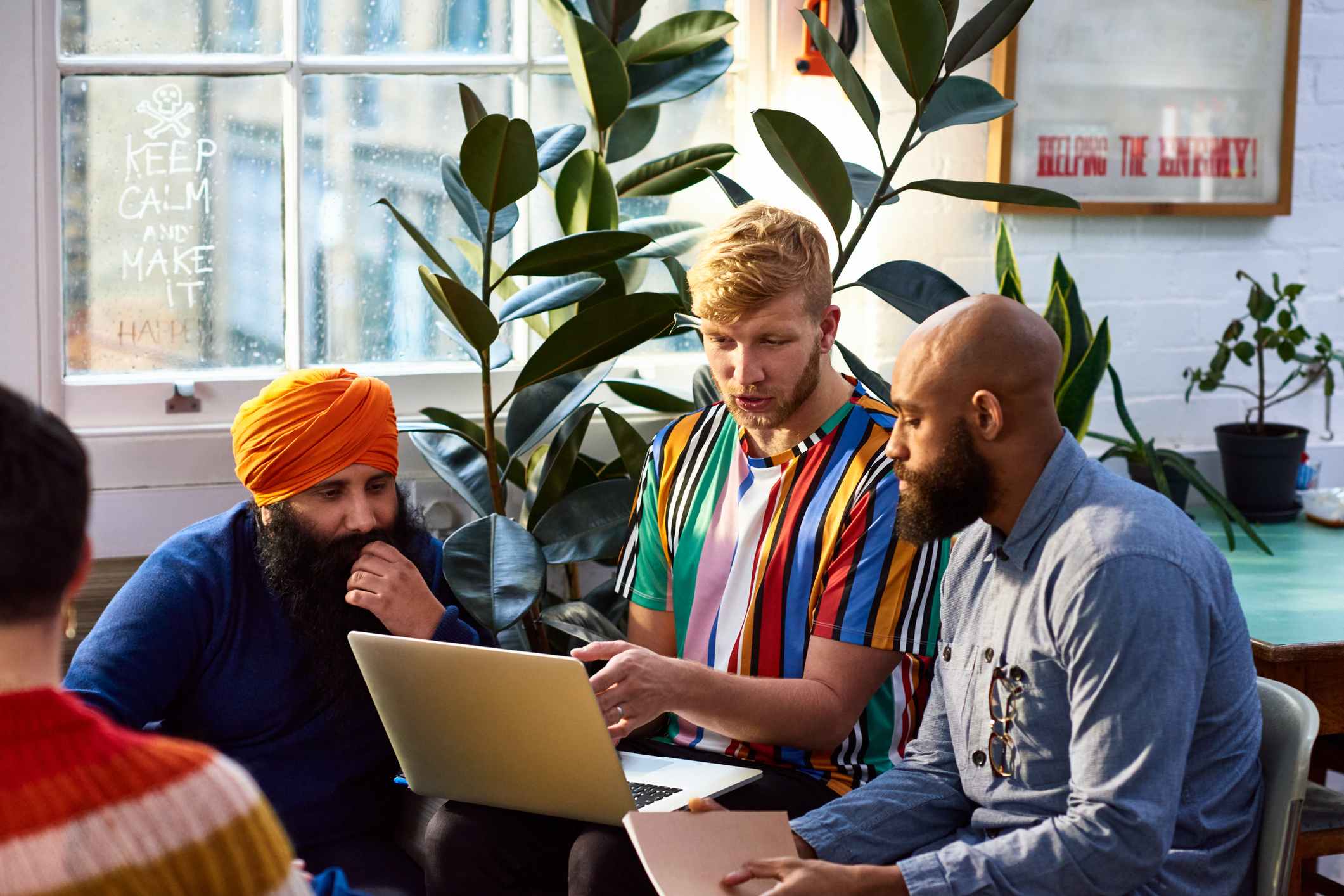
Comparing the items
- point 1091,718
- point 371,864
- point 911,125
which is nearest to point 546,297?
point 911,125

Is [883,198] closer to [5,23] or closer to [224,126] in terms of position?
[224,126]

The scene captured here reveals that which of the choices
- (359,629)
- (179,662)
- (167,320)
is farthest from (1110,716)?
(167,320)

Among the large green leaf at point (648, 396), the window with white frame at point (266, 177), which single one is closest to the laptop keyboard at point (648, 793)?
the large green leaf at point (648, 396)

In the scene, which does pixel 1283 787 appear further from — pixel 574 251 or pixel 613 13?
pixel 613 13

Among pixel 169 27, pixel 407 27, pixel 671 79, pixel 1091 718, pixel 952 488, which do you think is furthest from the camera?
pixel 407 27

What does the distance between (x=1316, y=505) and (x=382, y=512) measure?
2.04 metres

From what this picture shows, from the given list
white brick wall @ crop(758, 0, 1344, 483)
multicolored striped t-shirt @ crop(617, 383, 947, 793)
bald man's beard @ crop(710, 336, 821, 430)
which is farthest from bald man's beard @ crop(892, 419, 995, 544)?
white brick wall @ crop(758, 0, 1344, 483)

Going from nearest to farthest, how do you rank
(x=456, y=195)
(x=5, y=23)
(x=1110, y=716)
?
1. (x=1110, y=716)
2. (x=456, y=195)
3. (x=5, y=23)

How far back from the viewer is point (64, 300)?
2729mm

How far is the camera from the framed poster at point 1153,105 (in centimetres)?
297

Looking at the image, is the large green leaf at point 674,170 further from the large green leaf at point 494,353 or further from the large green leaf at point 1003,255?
the large green leaf at point 1003,255

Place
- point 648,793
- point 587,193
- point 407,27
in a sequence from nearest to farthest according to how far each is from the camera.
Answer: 1. point 648,793
2. point 587,193
3. point 407,27

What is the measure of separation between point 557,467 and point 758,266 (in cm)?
72

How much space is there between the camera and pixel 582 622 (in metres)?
2.36
